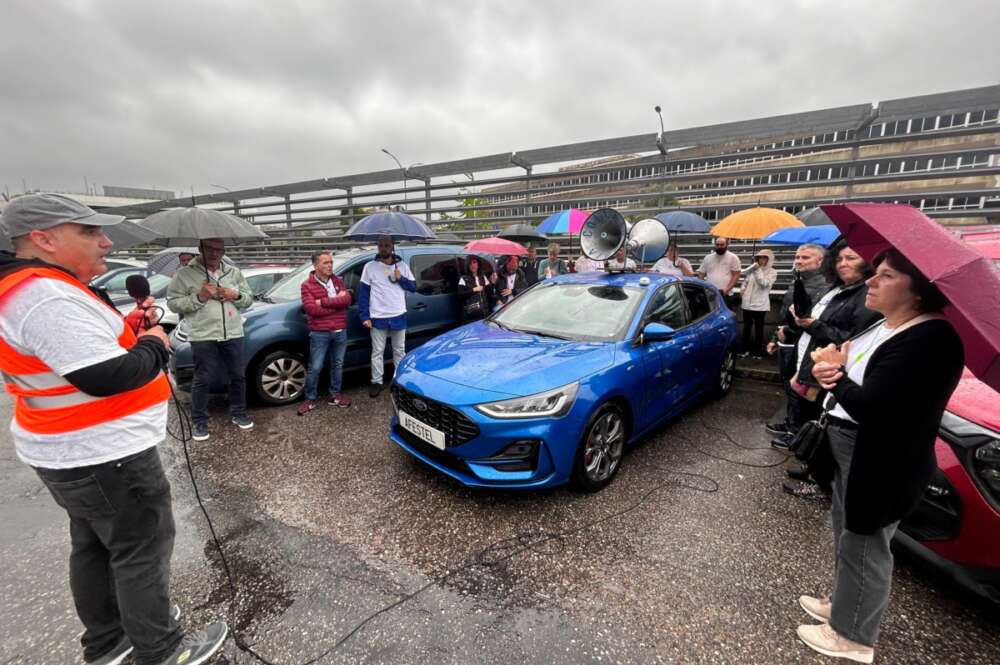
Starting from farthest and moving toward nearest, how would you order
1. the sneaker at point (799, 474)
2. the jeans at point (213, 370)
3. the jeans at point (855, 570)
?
the jeans at point (213, 370) < the sneaker at point (799, 474) < the jeans at point (855, 570)

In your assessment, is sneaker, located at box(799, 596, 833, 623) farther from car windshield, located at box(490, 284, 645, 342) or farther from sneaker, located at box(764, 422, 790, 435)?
sneaker, located at box(764, 422, 790, 435)

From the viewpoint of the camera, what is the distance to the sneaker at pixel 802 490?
297 cm

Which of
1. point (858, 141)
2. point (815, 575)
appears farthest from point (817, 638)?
point (858, 141)

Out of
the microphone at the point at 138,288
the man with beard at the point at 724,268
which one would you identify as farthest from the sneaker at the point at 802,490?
the microphone at the point at 138,288

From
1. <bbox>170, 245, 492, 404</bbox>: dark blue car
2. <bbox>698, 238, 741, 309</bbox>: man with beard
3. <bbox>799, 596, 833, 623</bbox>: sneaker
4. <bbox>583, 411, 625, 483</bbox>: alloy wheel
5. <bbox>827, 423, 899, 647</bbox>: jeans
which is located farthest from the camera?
<bbox>698, 238, 741, 309</bbox>: man with beard

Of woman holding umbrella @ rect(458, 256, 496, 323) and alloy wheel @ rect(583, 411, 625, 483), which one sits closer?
alloy wheel @ rect(583, 411, 625, 483)

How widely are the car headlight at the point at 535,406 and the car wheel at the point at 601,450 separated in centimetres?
28

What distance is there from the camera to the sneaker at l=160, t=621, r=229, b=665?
171 centimetres

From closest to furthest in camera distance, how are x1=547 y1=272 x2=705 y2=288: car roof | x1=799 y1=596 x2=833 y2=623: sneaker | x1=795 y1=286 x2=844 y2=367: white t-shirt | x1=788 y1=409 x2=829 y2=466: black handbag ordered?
1. x1=788 y1=409 x2=829 y2=466: black handbag
2. x1=799 y1=596 x2=833 y2=623: sneaker
3. x1=795 y1=286 x2=844 y2=367: white t-shirt
4. x1=547 y1=272 x2=705 y2=288: car roof

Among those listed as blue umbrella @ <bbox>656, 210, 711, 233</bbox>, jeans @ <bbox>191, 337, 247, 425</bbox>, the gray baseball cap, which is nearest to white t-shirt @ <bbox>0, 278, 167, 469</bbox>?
the gray baseball cap

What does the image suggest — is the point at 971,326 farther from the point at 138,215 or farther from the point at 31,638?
the point at 138,215

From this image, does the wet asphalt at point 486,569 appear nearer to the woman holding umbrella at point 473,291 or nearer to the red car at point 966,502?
the red car at point 966,502

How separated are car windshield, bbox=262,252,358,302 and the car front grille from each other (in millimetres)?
2604

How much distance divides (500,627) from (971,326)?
2.01 metres
